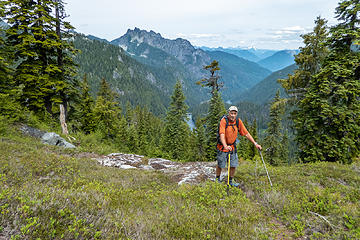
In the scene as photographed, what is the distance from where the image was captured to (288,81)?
14750 millimetres

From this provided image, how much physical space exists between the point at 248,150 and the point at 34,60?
1442 inches

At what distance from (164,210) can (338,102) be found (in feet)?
39.7

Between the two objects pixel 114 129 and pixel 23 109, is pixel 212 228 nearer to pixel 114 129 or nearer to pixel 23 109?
pixel 23 109

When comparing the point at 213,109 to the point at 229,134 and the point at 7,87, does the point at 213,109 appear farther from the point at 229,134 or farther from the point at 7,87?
the point at 7,87

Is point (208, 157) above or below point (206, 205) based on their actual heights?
below

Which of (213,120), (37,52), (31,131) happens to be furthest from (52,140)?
(213,120)

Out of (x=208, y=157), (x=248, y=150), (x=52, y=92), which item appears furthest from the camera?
(x=248, y=150)

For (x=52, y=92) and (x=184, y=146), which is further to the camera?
(x=184, y=146)

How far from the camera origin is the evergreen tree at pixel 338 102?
1003 centimetres

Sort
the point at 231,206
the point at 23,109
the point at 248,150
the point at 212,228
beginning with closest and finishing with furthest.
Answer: the point at 212,228
the point at 231,206
the point at 23,109
the point at 248,150

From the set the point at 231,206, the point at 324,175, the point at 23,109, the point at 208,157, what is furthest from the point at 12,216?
the point at 208,157

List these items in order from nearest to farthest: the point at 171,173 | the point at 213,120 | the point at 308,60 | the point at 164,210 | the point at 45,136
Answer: the point at 164,210
the point at 171,173
the point at 45,136
the point at 308,60
the point at 213,120

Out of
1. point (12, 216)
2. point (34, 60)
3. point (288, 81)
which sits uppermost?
point (34, 60)

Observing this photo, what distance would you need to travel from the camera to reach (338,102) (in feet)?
35.0
